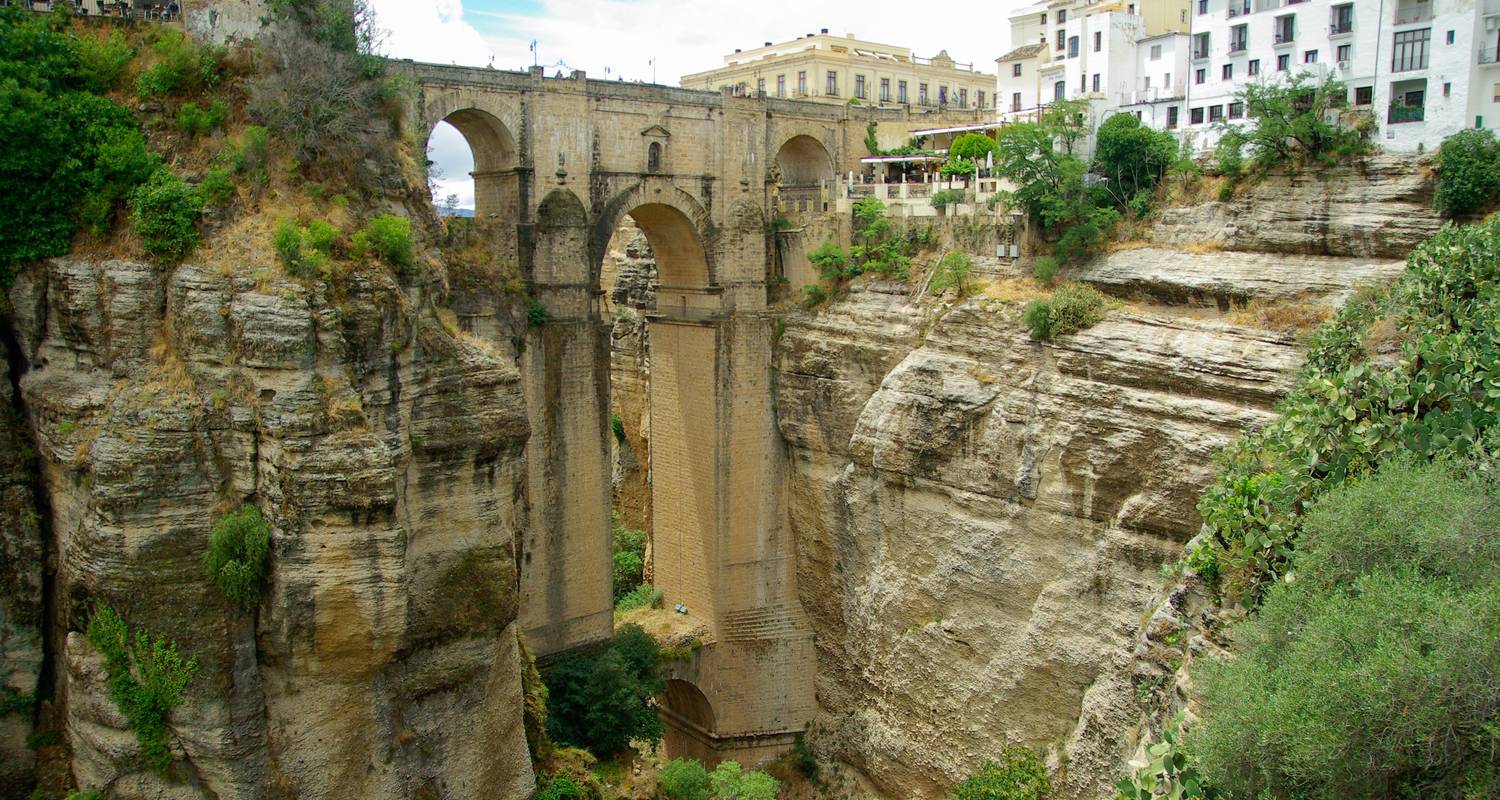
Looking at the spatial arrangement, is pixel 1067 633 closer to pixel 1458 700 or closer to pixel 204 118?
pixel 1458 700

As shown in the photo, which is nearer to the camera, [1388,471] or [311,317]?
[1388,471]

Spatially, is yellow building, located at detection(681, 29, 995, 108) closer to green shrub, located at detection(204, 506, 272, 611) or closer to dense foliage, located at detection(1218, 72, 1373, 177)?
dense foliage, located at detection(1218, 72, 1373, 177)

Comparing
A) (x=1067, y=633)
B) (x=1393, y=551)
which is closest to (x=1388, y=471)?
(x=1393, y=551)

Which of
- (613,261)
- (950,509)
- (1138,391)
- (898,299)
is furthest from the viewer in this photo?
(613,261)

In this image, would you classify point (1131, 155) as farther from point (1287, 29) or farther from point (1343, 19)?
point (1343, 19)

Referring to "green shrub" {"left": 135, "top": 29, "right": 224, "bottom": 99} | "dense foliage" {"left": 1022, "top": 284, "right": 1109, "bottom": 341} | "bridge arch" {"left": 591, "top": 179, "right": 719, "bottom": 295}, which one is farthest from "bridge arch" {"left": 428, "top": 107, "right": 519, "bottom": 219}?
"dense foliage" {"left": 1022, "top": 284, "right": 1109, "bottom": 341}

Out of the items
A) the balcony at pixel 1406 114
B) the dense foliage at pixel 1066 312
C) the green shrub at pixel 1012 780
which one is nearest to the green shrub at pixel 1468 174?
the balcony at pixel 1406 114
